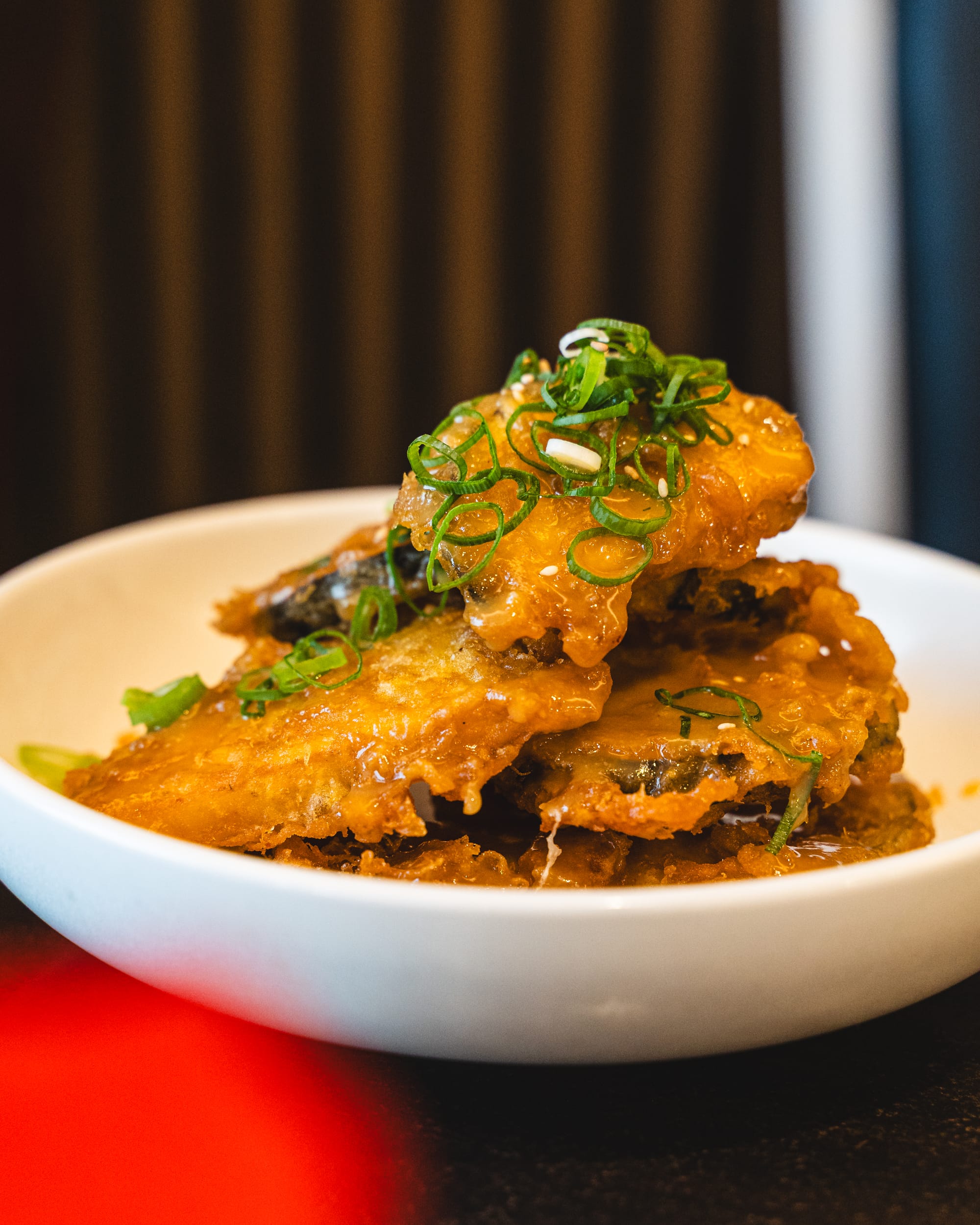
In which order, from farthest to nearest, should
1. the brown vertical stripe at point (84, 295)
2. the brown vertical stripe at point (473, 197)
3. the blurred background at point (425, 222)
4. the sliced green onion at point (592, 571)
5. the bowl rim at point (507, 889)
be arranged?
the brown vertical stripe at point (473, 197)
the blurred background at point (425, 222)
the brown vertical stripe at point (84, 295)
the sliced green onion at point (592, 571)
the bowl rim at point (507, 889)

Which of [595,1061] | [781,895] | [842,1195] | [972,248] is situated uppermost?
[972,248]

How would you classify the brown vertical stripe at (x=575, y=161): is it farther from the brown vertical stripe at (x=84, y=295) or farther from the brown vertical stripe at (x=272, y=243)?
the brown vertical stripe at (x=84, y=295)

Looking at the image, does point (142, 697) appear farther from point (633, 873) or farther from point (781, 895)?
point (781, 895)

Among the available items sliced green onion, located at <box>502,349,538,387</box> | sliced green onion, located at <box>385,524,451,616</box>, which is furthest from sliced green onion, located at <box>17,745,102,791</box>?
sliced green onion, located at <box>502,349,538,387</box>

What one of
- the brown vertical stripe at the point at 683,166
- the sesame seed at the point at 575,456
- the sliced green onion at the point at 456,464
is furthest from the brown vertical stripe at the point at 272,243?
the sesame seed at the point at 575,456

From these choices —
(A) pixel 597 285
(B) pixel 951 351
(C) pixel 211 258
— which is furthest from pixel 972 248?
(C) pixel 211 258

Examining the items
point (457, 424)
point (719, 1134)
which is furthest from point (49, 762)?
point (719, 1134)
